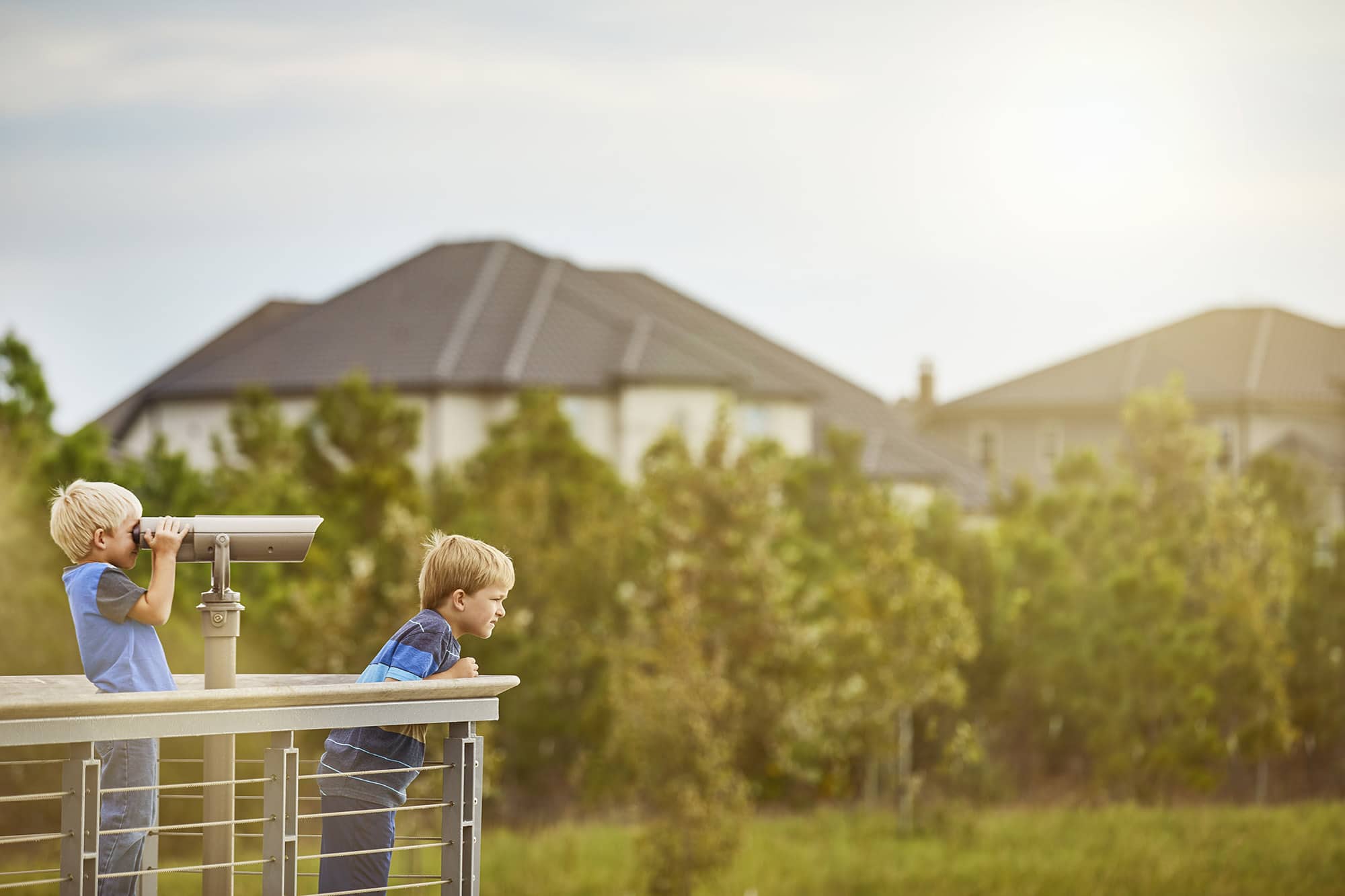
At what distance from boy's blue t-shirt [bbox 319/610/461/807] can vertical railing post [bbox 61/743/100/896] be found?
74 centimetres

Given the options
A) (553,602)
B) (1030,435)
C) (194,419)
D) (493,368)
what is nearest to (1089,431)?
(1030,435)

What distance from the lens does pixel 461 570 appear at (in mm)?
4109

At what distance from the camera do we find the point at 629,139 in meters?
43.3

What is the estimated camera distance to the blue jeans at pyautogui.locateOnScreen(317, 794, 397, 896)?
12.8 ft

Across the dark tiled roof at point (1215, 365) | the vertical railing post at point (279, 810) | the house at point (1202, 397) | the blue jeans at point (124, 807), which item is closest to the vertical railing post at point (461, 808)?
the vertical railing post at point (279, 810)

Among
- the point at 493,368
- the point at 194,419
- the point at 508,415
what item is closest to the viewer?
the point at 508,415

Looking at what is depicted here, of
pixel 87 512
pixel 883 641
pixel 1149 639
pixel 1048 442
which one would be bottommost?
pixel 1149 639

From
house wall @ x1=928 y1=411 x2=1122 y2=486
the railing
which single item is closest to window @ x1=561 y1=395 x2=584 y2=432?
house wall @ x1=928 y1=411 x2=1122 y2=486

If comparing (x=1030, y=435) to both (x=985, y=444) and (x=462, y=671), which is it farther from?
(x=462, y=671)

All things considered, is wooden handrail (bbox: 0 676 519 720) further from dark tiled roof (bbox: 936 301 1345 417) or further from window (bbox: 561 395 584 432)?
dark tiled roof (bbox: 936 301 1345 417)

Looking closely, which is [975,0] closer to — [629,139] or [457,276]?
[629,139]

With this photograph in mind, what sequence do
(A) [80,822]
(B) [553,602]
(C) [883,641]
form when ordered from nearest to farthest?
1. (A) [80,822]
2. (C) [883,641]
3. (B) [553,602]

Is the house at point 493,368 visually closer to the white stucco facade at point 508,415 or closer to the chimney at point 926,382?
the white stucco facade at point 508,415

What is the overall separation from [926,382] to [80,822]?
59.6 metres
